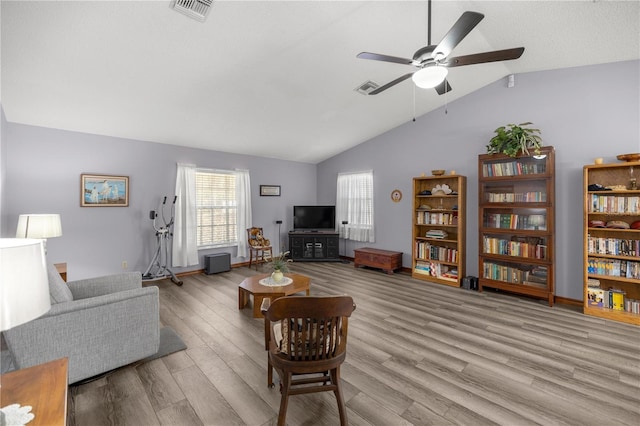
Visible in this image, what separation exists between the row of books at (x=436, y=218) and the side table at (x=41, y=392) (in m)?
5.06

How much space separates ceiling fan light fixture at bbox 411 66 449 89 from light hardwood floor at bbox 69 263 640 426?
7.84ft

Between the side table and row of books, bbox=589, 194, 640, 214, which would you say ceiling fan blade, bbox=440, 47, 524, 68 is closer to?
→ row of books, bbox=589, 194, 640, 214

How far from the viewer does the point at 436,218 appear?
5.11 metres

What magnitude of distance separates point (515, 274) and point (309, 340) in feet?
12.9

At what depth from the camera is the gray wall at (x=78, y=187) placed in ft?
12.8

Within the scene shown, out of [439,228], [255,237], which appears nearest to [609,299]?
[439,228]

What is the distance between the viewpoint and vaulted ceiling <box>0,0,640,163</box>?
8.32 feet

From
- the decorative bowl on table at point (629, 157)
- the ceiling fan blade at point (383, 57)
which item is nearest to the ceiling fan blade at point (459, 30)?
the ceiling fan blade at point (383, 57)

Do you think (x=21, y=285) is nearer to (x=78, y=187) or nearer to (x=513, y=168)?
(x=78, y=187)

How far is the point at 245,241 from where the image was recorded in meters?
6.20

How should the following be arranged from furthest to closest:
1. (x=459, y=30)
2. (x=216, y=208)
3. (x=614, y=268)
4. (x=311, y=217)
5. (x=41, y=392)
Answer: (x=311, y=217)
(x=216, y=208)
(x=614, y=268)
(x=459, y=30)
(x=41, y=392)

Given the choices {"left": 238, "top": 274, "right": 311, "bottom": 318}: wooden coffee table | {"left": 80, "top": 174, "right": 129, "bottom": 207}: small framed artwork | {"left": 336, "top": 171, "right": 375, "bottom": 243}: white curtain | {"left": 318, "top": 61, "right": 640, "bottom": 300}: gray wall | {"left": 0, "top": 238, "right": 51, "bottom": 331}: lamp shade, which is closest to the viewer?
{"left": 0, "top": 238, "right": 51, "bottom": 331}: lamp shade

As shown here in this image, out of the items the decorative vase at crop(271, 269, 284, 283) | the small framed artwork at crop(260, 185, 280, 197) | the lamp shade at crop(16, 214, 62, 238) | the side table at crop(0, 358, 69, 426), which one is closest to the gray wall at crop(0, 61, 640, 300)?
the lamp shade at crop(16, 214, 62, 238)

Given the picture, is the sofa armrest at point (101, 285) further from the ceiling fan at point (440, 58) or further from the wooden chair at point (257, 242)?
the ceiling fan at point (440, 58)
